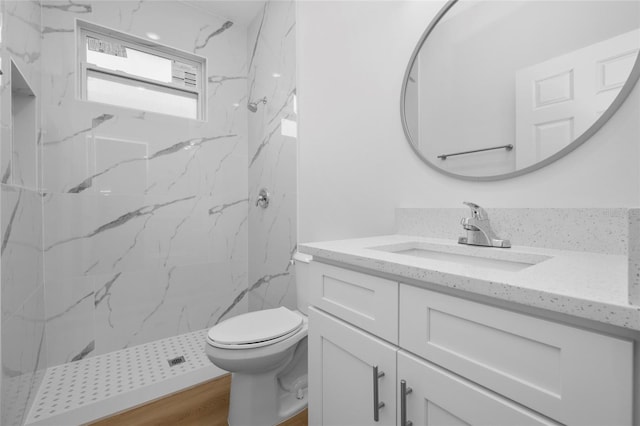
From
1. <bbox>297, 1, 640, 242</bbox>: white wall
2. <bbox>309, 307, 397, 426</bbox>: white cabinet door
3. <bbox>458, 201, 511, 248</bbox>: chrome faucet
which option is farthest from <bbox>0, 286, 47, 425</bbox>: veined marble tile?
<bbox>458, 201, 511, 248</bbox>: chrome faucet

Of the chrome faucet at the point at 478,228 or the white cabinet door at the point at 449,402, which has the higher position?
the chrome faucet at the point at 478,228

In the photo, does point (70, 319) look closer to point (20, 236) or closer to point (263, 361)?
point (20, 236)

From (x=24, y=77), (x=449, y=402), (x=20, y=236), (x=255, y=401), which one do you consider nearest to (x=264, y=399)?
(x=255, y=401)

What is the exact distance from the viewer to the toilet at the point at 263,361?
1.26 m

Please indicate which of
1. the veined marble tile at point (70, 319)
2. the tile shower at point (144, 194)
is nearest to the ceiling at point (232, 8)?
the tile shower at point (144, 194)

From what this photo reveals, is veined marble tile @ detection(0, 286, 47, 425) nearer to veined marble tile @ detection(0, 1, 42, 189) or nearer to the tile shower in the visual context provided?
the tile shower

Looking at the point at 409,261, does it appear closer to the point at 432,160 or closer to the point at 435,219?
the point at 435,219

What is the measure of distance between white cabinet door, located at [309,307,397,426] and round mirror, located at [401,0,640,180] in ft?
2.45

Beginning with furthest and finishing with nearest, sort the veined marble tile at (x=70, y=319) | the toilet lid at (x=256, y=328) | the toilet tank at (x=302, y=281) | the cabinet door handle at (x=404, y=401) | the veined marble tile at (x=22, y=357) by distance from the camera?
the veined marble tile at (x=70, y=319)
the toilet tank at (x=302, y=281)
the toilet lid at (x=256, y=328)
the veined marble tile at (x=22, y=357)
the cabinet door handle at (x=404, y=401)

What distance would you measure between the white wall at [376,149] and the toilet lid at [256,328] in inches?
21.7

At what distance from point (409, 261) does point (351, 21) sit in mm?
1504

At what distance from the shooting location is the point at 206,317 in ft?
8.04

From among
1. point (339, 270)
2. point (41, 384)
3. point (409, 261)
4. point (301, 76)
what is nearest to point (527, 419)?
point (409, 261)

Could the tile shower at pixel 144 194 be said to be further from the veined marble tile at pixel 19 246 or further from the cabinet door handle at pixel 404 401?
the cabinet door handle at pixel 404 401
